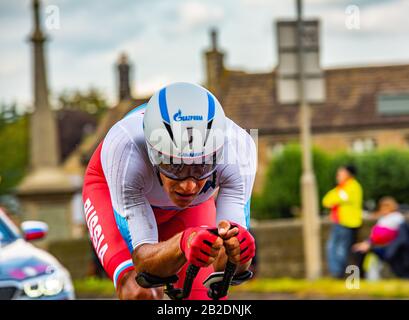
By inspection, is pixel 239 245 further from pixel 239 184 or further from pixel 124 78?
pixel 124 78

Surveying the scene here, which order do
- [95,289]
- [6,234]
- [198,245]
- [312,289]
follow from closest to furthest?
[198,245] → [6,234] → [95,289] → [312,289]

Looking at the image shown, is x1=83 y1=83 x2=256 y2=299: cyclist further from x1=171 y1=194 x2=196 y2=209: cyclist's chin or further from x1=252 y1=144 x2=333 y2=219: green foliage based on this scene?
x1=252 y1=144 x2=333 y2=219: green foliage

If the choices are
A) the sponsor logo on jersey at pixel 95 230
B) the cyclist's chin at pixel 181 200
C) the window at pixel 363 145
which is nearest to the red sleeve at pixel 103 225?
the sponsor logo on jersey at pixel 95 230

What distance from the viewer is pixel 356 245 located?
14.0 m

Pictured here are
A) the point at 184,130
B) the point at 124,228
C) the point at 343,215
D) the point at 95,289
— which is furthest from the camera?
the point at 343,215

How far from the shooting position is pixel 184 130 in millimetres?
4738

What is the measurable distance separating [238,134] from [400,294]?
845 centimetres

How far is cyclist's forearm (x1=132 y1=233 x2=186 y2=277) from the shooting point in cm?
468

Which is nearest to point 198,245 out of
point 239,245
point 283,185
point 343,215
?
point 239,245

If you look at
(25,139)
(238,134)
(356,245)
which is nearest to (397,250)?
(356,245)

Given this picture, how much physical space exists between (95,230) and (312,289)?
28.7 ft

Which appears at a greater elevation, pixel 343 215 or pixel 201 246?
pixel 201 246

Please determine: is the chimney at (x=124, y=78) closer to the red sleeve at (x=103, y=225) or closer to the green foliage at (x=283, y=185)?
the red sleeve at (x=103, y=225)

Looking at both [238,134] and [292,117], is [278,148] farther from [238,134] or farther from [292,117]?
[238,134]
